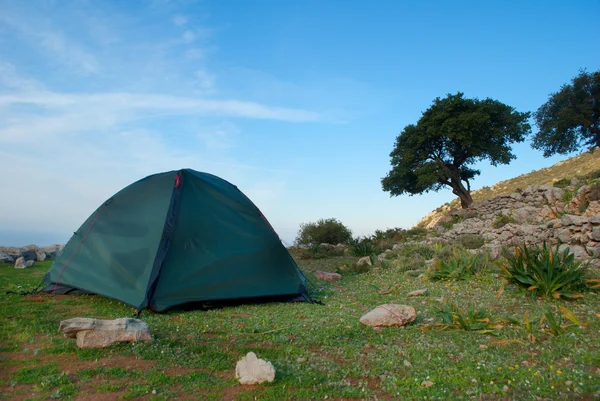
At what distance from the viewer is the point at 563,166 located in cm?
4272

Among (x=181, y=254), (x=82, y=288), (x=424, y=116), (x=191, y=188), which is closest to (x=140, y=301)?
(x=181, y=254)

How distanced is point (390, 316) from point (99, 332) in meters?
3.57

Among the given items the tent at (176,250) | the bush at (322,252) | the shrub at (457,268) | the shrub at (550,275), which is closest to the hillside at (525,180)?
the bush at (322,252)

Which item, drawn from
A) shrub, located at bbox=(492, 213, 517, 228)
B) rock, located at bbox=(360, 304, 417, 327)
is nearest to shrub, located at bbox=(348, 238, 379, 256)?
shrub, located at bbox=(492, 213, 517, 228)

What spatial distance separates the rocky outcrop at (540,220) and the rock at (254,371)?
8.25 meters

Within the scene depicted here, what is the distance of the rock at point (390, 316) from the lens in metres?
5.82

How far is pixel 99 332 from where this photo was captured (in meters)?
4.73

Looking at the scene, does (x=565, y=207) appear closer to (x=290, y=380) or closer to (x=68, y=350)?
(x=290, y=380)

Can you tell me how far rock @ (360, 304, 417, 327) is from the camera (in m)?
5.82

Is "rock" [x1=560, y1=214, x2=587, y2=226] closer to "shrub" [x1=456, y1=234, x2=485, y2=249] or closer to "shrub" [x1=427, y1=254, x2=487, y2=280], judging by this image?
"shrub" [x1=456, y1=234, x2=485, y2=249]

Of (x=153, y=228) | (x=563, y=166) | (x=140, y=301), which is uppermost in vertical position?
(x=563, y=166)

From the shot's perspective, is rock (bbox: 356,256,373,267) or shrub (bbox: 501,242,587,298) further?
rock (bbox: 356,256,373,267)

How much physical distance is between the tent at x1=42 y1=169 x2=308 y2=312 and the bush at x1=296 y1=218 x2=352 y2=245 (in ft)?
38.6

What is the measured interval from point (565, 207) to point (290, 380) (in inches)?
601
